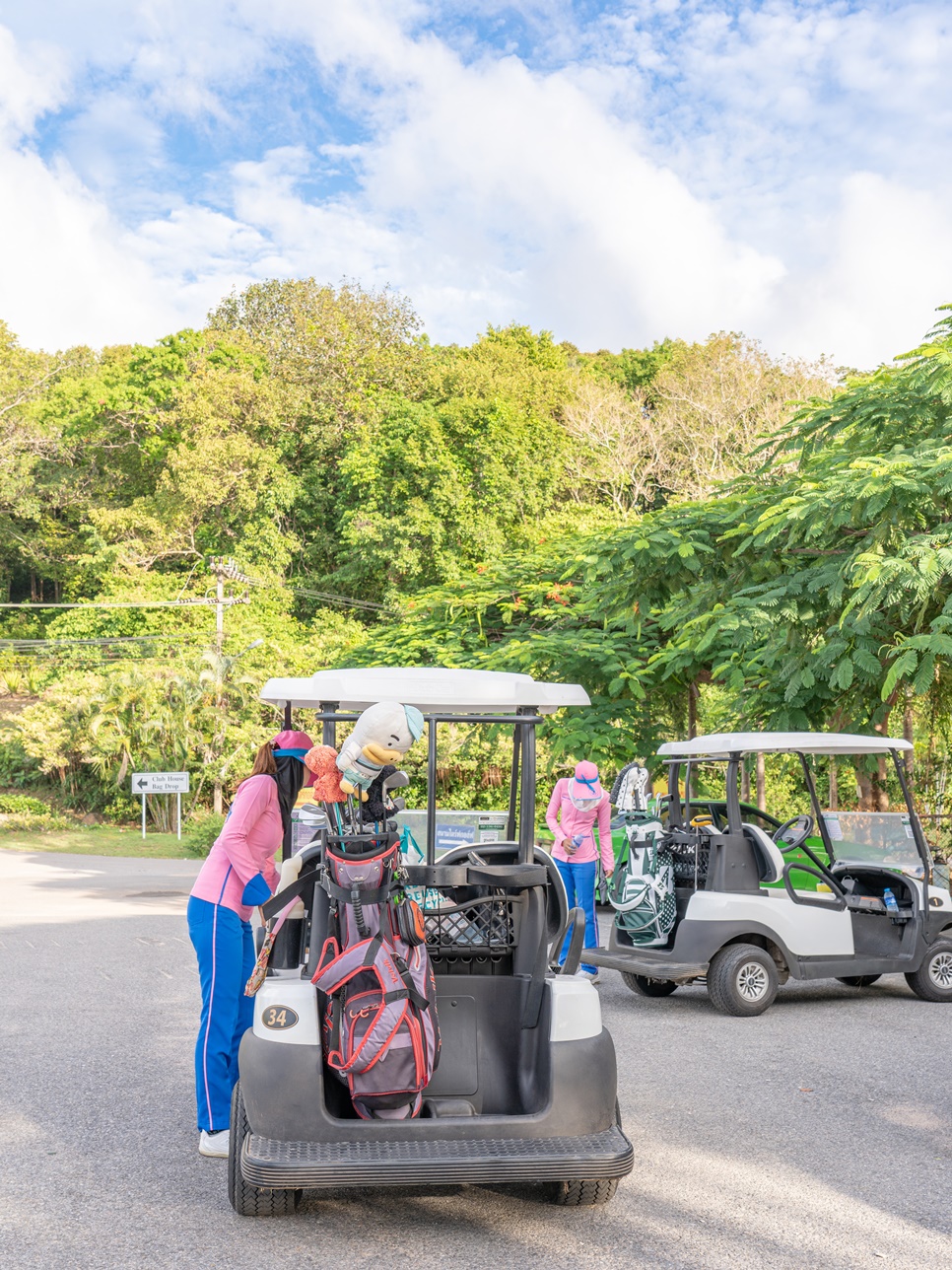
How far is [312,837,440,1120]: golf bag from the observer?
171 inches

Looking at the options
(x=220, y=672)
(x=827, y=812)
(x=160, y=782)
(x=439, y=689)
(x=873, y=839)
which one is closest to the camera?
(x=439, y=689)

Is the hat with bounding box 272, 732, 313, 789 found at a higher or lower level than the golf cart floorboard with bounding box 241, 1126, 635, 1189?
higher

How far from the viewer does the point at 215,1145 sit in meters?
5.07

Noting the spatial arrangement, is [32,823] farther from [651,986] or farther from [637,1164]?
[637,1164]

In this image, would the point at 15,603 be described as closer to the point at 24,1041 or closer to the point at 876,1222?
the point at 24,1041

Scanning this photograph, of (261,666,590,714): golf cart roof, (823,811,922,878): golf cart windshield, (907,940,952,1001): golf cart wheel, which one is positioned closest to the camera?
(261,666,590,714): golf cart roof

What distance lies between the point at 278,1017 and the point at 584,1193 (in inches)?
51.3

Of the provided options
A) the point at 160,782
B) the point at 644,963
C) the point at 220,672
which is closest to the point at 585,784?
the point at 644,963

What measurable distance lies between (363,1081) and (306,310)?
44.2 metres

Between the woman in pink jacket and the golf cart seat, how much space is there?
15.7ft

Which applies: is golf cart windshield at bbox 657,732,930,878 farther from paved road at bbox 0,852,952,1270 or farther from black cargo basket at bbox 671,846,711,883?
paved road at bbox 0,852,952,1270

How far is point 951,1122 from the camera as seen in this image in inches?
230

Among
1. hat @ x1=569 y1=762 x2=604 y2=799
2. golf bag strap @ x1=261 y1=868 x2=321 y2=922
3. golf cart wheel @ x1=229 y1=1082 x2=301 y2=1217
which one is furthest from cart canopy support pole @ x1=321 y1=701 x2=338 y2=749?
hat @ x1=569 y1=762 x2=604 y2=799

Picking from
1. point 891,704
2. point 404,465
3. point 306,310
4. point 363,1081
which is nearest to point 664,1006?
point 891,704
